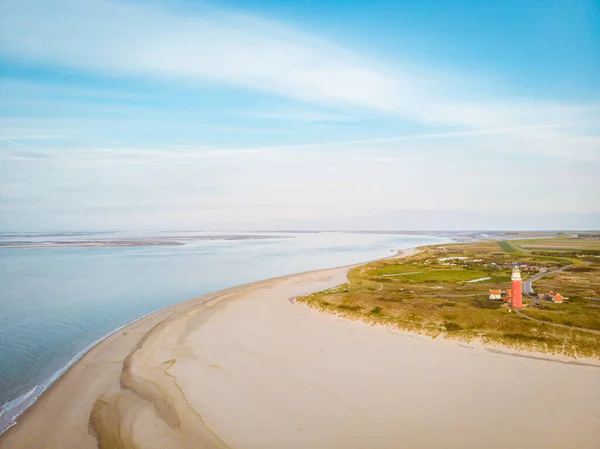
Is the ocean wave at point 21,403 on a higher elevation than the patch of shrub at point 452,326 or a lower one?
lower

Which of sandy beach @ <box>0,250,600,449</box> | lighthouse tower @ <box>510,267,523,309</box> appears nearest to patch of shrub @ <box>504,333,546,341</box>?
sandy beach @ <box>0,250,600,449</box>

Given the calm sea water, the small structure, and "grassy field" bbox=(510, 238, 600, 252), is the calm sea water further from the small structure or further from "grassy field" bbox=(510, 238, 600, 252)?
"grassy field" bbox=(510, 238, 600, 252)

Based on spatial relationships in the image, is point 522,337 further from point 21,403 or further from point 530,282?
point 21,403

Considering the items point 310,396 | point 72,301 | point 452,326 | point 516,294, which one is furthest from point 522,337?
point 72,301

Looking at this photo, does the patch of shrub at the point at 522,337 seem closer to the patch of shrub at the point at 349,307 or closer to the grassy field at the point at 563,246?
the patch of shrub at the point at 349,307

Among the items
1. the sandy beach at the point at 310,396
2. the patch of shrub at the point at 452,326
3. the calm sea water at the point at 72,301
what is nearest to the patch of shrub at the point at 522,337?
the sandy beach at the point at 310,396
